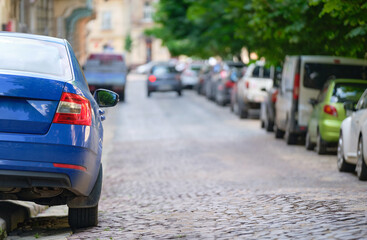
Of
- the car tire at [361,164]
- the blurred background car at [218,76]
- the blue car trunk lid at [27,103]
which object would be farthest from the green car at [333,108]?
the blurred background car at [218,76]

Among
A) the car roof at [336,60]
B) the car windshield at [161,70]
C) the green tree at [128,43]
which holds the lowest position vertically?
the green tree at [128,43]

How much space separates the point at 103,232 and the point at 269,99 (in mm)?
15699

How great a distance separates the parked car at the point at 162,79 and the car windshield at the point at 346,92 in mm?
28224

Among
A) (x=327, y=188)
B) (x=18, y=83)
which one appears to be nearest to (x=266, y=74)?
(x=327, y=188)

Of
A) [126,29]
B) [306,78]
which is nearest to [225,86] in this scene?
[306,78]

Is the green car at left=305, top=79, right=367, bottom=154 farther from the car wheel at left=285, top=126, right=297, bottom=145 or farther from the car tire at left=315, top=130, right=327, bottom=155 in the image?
the car wheel at left=285, top=126, right=297, bottom=145

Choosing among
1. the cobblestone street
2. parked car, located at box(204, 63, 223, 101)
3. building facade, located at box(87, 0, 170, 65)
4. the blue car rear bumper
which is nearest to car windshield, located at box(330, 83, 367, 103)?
the cobblestone street

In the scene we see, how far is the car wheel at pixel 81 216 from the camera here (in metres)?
8.37

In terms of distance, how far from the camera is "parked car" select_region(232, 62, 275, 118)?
93.5 ft

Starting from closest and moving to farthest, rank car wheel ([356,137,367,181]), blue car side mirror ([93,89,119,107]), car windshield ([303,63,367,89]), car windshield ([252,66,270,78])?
blue car side mirror ([93,89,119,107]), car wheel ([356,137,367,181]), car windshield ([303,63,367,89]), car windshield ([252,66,270,78])

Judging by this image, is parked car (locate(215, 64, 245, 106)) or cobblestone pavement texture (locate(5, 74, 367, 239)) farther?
parked car (locate(215, 64, 245, 106))

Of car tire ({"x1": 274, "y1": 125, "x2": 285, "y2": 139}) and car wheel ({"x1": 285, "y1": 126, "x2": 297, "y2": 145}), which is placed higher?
car wheel ({"x1": 285, "y1": 126, "x2": 297, "y2": 145})

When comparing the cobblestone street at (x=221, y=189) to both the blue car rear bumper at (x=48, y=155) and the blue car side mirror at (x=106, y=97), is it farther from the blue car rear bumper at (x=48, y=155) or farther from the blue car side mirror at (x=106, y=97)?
the blue car side mirror at (x=106, y=97)

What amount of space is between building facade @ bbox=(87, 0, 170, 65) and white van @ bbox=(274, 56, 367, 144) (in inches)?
3346
